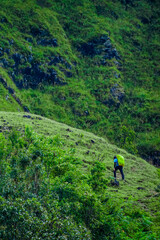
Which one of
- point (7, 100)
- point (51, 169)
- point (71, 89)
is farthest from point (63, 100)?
point (51, 169)

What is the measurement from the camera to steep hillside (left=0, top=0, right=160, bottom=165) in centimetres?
8281

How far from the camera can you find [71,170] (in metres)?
14.5

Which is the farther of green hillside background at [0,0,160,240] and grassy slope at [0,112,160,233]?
grassy slope at [0,112,160,233]

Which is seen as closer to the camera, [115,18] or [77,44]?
[77,44]

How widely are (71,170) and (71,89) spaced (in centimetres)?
8356

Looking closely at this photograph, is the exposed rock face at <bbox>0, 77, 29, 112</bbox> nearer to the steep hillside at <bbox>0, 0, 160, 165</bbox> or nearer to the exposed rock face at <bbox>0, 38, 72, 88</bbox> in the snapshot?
the steep hillside at <bbox>0, 0, 160, 165</bbox>

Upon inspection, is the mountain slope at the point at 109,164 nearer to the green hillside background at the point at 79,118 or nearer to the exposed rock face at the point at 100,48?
the green hillside background at the point at 79,118

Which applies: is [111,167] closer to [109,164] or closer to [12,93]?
[109,164]

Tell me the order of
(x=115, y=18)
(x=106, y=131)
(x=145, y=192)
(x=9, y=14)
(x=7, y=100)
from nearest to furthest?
(x=145, y=192) < (x=7, y=100) < (x=106, y=131) < (x=9, y=14) < (x=115, y=18)

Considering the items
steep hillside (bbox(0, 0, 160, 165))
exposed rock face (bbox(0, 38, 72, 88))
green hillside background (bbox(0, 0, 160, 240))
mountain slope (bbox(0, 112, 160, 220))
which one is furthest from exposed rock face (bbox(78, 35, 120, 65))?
mountain slope (bbox(0, 112, 160, 220))

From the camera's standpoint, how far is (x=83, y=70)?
11038 cm

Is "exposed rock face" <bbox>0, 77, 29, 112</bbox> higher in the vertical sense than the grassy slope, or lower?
lower

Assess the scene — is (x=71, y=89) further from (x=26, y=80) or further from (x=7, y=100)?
(x=7, y=100)

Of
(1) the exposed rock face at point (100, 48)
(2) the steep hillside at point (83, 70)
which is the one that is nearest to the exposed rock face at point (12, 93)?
(2) the steep hillside at point (83, 70)
